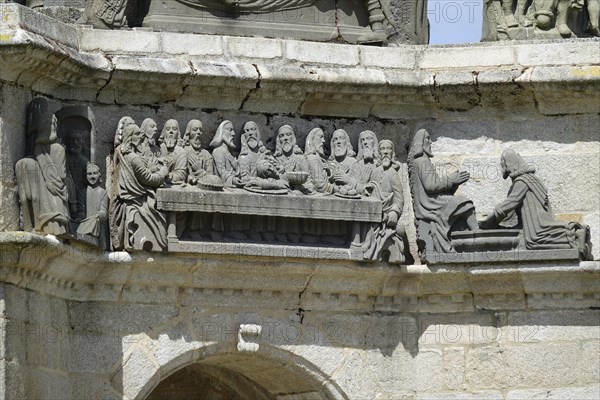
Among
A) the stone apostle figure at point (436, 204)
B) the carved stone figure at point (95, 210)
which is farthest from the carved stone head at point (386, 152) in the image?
the carved stone figure at point (95, 210)

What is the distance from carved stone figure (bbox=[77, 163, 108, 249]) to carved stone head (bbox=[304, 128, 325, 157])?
3.95ft

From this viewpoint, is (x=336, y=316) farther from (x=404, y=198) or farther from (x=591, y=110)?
(x=591, y=110)

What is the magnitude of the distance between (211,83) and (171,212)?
75cm

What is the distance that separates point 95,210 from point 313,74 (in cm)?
144

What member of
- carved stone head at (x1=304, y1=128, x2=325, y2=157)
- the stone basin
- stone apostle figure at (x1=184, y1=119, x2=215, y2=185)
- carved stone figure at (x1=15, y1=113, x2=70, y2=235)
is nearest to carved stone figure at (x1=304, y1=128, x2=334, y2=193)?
carved stone head at (x1=304, y1=128, x2=325, y2=157)

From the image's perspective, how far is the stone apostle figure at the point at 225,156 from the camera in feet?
34.6

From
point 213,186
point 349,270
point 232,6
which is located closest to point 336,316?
point 349,270

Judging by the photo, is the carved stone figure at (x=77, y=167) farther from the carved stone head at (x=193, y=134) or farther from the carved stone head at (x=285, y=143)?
the carved stone head at (x=285, y=143)

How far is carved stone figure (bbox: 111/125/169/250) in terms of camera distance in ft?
33.9

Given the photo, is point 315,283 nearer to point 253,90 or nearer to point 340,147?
point 340,147

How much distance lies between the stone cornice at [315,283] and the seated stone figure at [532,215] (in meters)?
0.12

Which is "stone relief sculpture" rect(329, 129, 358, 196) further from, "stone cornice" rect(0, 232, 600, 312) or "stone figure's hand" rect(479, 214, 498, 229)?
"stone figure's hand" rect(479, 214, 498, 229)

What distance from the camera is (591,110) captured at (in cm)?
1095

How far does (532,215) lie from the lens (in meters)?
10.8
